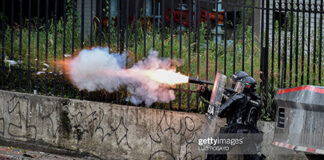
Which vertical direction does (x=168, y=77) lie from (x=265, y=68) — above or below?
below

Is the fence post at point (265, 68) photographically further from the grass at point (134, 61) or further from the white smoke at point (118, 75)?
the white smoke at point (118, 75)

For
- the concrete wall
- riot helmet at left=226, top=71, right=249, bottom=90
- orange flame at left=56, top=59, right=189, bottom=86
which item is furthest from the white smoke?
riot helmet at left=226, top=71, right=249, bottom=90

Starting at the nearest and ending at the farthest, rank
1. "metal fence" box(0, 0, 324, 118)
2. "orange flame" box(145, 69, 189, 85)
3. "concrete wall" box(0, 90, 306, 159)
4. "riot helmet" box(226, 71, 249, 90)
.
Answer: "riot helmet" box(226, 71, 249, 90) → "orange flame" box(145, 69, 189, 85) → "concrete wall" box(0, 90, 306, 159) → "metal fence" box(0, 0, 324, 118)

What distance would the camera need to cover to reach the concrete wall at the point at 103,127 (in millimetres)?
6363

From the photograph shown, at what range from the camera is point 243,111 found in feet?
17.5

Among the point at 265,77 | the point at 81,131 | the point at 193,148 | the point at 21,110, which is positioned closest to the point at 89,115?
the point at 81,131

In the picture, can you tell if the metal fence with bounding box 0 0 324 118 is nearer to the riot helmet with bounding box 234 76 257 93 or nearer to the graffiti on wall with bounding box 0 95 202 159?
the graffiti on wall with bounding box 0 95 202 159

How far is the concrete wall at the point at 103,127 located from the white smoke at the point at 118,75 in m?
0.29

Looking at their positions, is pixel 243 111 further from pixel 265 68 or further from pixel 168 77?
pixel 265 68

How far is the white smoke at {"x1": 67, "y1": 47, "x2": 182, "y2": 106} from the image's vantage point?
665 cm

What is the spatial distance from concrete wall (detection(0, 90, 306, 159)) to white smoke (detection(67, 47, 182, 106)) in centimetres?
29

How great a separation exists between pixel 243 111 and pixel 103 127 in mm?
2352

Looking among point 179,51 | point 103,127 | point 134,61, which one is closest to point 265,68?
point 179,51

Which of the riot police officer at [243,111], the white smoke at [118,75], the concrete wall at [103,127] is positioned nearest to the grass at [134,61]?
the white smoke at [118,75]
